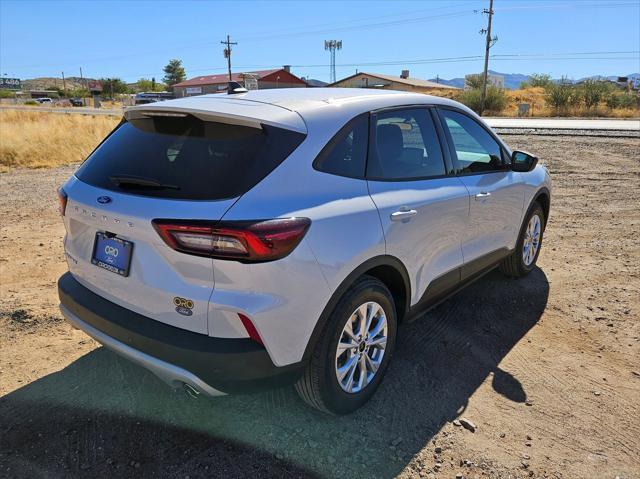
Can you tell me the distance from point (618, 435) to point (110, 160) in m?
3.16

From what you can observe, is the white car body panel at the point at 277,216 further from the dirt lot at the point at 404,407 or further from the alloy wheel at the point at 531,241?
the alloy wheel at the point at 531,241

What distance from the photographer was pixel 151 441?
102 inches

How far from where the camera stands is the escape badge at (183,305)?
7.11 feet

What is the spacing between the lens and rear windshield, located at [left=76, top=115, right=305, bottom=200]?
7.26 ft

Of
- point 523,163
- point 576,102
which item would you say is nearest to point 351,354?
point 523,163

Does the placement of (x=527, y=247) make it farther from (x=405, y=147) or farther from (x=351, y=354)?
(x=351, y=354)

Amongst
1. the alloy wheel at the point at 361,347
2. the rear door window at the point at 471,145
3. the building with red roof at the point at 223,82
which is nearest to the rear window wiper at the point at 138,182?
the alloy wheel at the point at 361,347

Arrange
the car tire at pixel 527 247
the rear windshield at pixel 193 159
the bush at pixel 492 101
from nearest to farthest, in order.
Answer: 1. the rear windshield at pixel 193 159
2. the car tire at pixel 527 247
3. the bush at pixel 492 101

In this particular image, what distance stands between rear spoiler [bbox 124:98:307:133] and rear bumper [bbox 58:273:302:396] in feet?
3.35

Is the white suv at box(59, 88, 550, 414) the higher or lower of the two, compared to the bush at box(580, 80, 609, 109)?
lower

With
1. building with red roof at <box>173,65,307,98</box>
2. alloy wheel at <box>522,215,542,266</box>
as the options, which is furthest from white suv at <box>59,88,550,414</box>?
building with red roof at <box>173,65,307,98</box>

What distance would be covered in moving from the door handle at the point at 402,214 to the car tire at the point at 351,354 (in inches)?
14.0

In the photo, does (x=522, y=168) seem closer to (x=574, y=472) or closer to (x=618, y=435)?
(x=618, y=435)

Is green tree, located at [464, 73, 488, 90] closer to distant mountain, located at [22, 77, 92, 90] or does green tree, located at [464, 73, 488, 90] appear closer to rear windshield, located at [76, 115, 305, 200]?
rear windshield, located at [76, 115, 305, 200]
